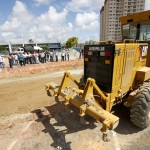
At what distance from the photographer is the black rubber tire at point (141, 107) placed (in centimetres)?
415

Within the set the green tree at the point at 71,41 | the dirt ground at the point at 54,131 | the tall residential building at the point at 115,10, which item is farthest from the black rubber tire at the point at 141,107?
the tall residential building at the point at 115,10

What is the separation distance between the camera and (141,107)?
4.15 m

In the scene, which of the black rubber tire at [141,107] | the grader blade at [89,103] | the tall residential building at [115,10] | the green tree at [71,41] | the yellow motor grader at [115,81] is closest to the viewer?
the grader blade at [89,103]

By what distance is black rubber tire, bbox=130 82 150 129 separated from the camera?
4148 mm

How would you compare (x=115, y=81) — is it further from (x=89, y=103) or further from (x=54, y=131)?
(x=54, y=131)

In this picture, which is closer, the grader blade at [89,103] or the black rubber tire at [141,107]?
the grader blade at [89,103]

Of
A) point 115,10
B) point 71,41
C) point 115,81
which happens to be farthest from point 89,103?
point 115,10

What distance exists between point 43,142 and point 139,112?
2761 millimetres

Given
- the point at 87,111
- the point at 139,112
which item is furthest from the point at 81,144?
the point at 139,112

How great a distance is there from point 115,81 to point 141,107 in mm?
984

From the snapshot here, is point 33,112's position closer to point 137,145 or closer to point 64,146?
point 64,146

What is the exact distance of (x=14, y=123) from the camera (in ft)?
16.7

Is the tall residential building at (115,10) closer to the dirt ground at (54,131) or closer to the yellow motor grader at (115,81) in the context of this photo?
the yellow motor grader at (115,81)

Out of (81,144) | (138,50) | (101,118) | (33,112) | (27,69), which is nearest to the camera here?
(101,118)
